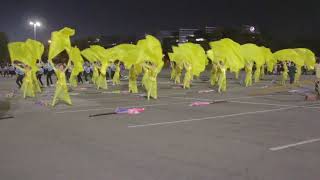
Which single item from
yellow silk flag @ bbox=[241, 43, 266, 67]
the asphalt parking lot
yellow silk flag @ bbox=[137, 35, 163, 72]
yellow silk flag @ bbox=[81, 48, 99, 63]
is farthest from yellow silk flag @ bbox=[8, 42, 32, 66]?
yellow silk flag @ bbox=[241, 43, 266, 67]

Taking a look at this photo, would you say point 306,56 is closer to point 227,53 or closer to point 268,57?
point 268,57

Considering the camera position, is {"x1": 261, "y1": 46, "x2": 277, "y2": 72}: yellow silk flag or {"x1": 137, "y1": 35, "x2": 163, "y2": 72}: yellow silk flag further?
{"x1": 261, "y1": 46, "x2": 277, "y2": 72}: yellow silk flag

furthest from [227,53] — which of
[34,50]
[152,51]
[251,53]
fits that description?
[34,50]

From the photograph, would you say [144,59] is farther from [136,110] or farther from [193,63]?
[193,63]

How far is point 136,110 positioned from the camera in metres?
17.2

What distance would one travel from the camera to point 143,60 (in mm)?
23844

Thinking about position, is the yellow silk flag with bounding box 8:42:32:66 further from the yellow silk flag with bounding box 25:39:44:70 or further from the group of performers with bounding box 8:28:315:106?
the yellow silk flag with bounding box 25:39:44:70

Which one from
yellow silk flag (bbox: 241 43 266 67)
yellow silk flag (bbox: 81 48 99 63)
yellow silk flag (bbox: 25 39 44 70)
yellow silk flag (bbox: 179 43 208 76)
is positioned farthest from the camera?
yellow silk flag (bbox: 81 48 99 63)

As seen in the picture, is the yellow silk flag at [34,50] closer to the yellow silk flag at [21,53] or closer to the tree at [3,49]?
the yellow silk flag at [21,53]

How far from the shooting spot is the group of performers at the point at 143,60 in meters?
20.8

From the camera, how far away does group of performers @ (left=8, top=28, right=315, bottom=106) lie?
2077cm

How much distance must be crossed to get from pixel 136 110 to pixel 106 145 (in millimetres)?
6640

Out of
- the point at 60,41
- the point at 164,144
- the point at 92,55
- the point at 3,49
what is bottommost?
the point at 164,144

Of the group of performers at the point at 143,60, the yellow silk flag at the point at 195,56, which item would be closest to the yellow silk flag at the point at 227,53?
the group of performers at the point at 143,60
